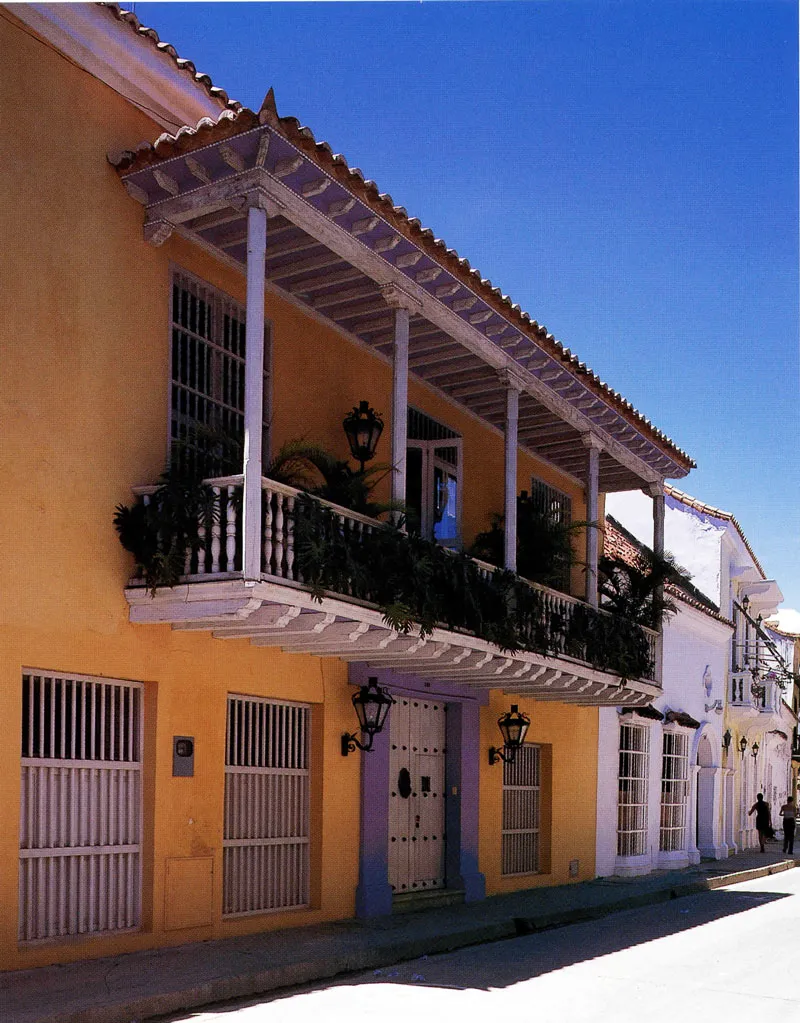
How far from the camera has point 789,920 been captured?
13672 millimetres

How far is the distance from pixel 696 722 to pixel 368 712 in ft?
39.2

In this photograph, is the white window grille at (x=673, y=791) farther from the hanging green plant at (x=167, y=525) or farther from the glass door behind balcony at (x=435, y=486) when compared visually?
Result: the hanging green plant at (x=167, y=525)

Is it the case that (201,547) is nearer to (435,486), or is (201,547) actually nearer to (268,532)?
(268,532)

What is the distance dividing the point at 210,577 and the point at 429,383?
5909 mm

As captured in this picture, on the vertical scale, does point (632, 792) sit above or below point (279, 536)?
below

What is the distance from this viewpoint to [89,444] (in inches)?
363

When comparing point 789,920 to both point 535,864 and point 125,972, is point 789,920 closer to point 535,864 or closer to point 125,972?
point 535,864

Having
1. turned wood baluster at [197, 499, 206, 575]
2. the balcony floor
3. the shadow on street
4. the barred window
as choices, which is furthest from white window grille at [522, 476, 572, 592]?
turned wood baluster at [197, 499, 206, 575]

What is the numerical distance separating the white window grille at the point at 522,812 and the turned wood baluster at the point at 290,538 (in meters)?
7.39

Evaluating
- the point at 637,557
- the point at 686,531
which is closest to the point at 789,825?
the point at 686,531

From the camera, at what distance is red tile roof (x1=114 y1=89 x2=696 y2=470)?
886 cm

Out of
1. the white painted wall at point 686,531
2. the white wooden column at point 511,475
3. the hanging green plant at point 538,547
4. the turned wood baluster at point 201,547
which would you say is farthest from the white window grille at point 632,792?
the turned wood baluster at point 201,547

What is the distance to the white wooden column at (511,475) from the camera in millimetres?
12914

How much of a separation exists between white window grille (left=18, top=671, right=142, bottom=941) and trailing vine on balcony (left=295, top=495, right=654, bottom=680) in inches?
72.5
